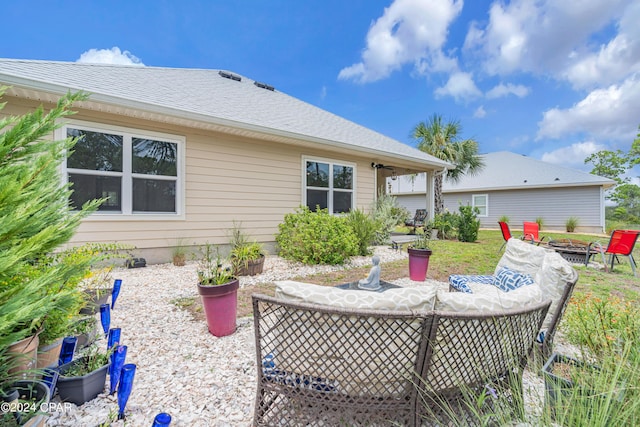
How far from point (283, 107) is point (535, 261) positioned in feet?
27.0

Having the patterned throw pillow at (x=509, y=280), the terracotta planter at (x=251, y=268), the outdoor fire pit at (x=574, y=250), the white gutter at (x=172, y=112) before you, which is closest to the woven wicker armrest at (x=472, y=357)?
the patterned throw pillow at (x=509, y=280)

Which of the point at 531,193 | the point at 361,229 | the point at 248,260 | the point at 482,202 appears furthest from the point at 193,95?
the point at 531,193

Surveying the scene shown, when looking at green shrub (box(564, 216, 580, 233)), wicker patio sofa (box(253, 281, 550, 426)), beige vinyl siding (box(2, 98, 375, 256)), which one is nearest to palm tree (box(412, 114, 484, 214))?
green shrub (box(564, 216, 580, 233))

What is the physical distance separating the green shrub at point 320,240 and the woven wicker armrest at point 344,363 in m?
4.34

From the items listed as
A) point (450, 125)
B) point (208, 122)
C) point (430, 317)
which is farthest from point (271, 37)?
point (430, 317)

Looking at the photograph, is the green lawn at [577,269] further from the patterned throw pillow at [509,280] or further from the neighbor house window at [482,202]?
the neighbor house window at [482,202]

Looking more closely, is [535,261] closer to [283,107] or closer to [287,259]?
[287,259]

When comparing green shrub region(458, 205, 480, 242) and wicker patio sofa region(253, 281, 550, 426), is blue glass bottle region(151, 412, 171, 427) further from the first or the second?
green shrub region(458, 205, 480, 242)

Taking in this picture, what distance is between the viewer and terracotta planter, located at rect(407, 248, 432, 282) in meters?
5.00

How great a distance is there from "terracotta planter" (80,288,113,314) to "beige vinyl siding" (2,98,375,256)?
2660 millimetres

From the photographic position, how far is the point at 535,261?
330 cm

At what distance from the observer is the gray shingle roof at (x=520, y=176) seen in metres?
15.7

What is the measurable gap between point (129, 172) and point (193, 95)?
102 inches

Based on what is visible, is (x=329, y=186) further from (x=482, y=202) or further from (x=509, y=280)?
(x=482, y=202)
